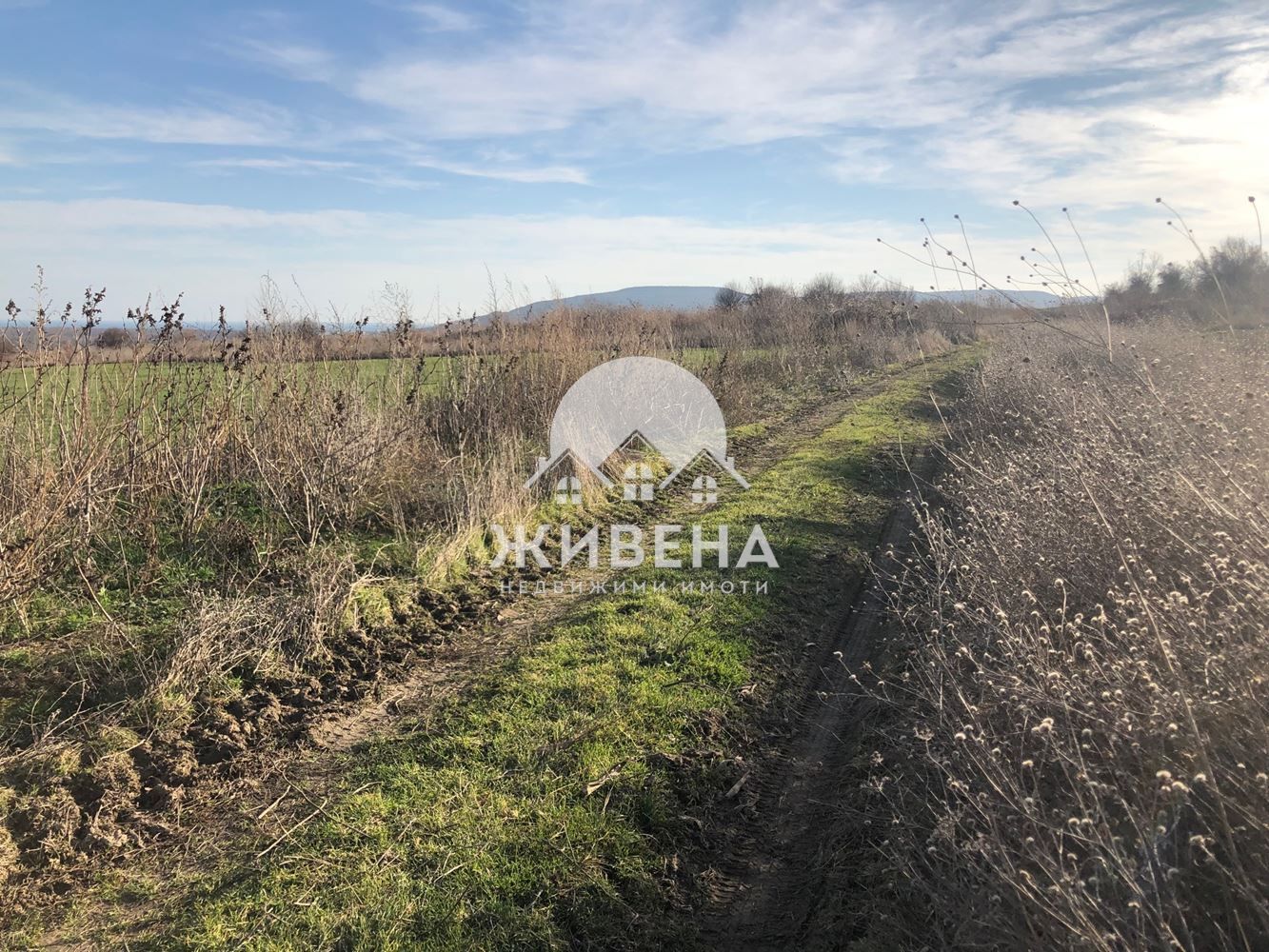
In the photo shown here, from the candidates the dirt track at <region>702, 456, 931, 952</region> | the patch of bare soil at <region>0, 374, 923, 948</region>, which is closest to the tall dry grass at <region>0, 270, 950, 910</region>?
the patch of bare soil at <region>0, 374, 923, 948</region>

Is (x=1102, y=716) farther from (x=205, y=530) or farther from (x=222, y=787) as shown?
(x=205, y=530)

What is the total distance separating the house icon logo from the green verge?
340 cm

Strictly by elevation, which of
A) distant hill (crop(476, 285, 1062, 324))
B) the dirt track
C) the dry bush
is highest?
distant hill (crop(476, 285, 1062, 324))

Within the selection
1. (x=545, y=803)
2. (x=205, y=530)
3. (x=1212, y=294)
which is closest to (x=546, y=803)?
(x=545, y=803)

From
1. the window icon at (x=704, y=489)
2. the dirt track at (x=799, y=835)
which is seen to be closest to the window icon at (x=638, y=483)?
the window icon at (x=704, y=489)

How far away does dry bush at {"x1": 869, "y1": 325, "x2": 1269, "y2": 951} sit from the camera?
91.0 inches

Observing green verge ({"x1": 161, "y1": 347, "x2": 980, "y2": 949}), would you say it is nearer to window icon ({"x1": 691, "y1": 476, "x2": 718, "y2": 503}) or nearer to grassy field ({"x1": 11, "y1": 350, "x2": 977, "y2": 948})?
grassy field ({"x1": 11, "y1": 350, "x2": 977, "y2": 948})

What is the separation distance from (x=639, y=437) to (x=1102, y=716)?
9.58 m

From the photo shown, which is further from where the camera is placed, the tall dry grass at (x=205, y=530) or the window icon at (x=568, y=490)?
the window icon at (x=568, y=490)

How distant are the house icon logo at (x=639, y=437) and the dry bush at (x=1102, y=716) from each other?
5156 millimetres

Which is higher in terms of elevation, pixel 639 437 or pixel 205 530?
pixel 639 437

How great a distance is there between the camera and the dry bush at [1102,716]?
7.58ft

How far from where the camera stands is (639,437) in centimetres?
1231

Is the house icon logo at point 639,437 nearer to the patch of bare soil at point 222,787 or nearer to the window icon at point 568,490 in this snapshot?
the window icon at point 568,490
